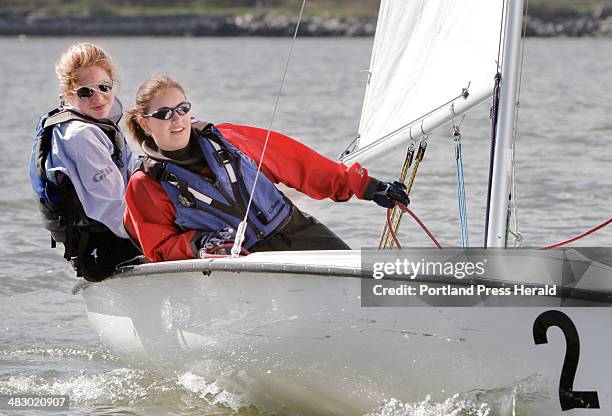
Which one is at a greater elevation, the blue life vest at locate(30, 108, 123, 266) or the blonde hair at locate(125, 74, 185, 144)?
the blonde hair at locate(125, 74, 185, 144)

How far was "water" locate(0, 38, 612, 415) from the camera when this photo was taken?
4250 mm

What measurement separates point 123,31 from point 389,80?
58555 millimetres

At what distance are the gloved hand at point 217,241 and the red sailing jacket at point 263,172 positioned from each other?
0.19 ft

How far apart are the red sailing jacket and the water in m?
0.51

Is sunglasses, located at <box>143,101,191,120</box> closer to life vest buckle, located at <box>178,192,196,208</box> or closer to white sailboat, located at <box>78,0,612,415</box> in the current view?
life vest buckle, located at <box>178,192,196,208</box>

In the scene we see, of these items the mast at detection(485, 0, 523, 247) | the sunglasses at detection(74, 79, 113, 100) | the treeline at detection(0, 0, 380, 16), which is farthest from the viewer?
the treeline at detection(0, 0, 380, 16)

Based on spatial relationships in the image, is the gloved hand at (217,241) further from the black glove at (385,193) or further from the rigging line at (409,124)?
the rigging line at (409,124)

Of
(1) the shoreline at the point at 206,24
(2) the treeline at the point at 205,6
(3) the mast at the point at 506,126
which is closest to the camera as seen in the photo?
(3) the mast at the point at 506,126

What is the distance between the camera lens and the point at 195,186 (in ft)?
12.2

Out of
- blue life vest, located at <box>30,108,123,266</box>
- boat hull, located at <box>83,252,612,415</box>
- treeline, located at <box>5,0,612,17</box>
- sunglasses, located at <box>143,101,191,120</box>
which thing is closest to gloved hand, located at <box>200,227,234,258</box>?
boat hull, located at <box>83,252,612,415</box>

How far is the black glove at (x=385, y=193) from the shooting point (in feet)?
12.6

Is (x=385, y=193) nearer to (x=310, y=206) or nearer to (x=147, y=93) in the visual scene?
(x=147, y=93)

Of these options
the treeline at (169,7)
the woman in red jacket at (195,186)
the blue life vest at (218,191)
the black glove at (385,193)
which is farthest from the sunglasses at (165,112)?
the treeline at (169,7)

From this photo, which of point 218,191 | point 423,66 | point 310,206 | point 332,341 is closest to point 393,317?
point 332,341
